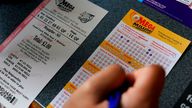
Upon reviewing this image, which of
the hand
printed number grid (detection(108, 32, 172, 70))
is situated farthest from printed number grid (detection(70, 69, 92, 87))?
the hand

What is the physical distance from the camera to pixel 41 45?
77 cm

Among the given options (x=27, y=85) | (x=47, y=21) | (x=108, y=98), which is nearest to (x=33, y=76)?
(x=27, y=85)

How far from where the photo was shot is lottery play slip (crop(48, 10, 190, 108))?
2.31 feet

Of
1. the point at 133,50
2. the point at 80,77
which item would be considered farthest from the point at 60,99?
the point at 133,50

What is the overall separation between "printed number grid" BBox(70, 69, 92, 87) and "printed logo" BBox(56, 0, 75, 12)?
0.59 feet

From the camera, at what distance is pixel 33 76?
0.72m

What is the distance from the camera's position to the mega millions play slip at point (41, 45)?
2.35ft

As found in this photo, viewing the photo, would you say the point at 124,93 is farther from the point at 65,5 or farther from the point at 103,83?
the point at 65,5

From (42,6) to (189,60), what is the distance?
0.40 meters

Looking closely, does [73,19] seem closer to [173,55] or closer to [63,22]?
[63,22]

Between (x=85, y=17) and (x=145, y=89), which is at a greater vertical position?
(x=85, y=17)

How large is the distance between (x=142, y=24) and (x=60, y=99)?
27 cm

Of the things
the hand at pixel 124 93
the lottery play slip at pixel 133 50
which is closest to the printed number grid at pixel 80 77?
the lottery play slip at pixel 133 50

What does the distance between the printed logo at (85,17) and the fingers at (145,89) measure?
1.12 feet
